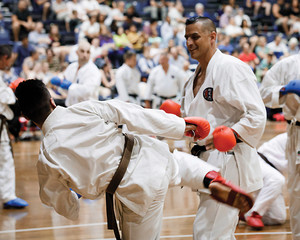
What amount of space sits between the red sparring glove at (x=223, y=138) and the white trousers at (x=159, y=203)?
0.57ft

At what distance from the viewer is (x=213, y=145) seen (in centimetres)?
324

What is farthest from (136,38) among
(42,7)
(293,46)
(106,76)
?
(293,46)

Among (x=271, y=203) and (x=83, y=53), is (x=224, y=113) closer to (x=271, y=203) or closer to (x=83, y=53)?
(x=271, y=203)

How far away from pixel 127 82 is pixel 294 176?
7276 mm

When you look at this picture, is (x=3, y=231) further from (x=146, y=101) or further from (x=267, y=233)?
(x=146, y=101)

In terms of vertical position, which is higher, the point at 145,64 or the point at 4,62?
the point at 4,62

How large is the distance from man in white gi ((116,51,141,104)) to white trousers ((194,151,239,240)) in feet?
24.2

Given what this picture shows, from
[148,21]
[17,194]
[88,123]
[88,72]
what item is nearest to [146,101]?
[88,72]

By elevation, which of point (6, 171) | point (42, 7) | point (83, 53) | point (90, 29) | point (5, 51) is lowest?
point (6, 171)

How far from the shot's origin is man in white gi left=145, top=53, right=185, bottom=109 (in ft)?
35.0

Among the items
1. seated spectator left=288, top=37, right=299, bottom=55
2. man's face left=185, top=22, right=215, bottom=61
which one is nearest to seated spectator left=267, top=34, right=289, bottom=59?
seated spectator left=288, top=37, right=299, bottom=55

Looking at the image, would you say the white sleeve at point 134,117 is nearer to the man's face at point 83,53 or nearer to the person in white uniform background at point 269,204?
the person in white uniform background at point 269,204

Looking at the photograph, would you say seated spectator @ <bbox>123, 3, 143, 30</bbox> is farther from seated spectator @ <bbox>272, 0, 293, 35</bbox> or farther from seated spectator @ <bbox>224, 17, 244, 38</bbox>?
seated spectator @ <bbox>272, 0, 293, 35</bbox>

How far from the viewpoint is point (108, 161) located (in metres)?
2.85
